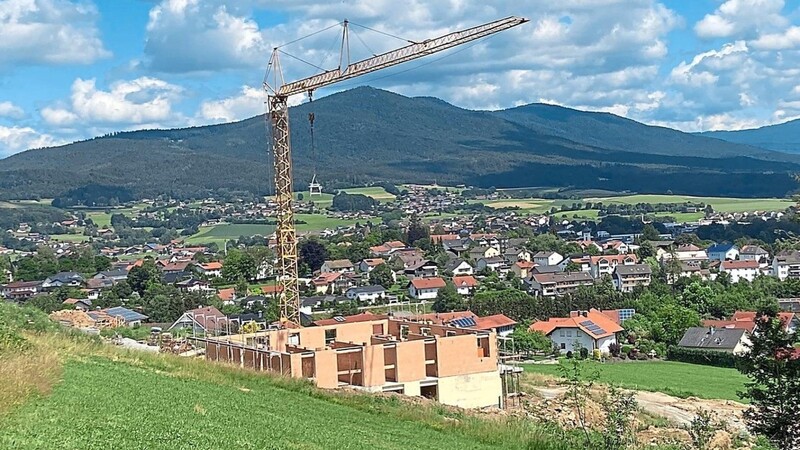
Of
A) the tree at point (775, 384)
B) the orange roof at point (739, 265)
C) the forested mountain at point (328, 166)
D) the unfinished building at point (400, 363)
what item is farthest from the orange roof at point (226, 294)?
the forested mountain at point (328, 166)

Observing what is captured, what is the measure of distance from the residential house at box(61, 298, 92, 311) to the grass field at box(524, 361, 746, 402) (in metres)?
25.8

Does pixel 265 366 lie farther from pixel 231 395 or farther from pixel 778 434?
pixel 778 434

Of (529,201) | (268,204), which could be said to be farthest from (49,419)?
(529,201)

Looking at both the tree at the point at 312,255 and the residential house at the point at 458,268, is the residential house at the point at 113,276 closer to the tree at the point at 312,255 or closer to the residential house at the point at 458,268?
the tree at the point at 312,255

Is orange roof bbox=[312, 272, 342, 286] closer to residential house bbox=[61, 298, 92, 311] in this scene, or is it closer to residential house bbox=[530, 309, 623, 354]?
residential house bbox=[61, 298, 92, 311]

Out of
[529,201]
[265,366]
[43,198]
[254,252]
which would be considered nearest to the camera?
[265,366]

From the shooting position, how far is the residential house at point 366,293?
178 feet

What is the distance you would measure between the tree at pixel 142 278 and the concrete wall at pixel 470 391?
1516 inches

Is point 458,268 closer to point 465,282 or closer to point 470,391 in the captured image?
point 465,282

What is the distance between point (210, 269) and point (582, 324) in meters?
33.4

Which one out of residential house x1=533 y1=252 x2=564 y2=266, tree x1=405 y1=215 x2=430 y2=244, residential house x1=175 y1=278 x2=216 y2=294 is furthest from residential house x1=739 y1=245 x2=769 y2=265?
residential house x1=175 y1=278 x2=216 y2=294

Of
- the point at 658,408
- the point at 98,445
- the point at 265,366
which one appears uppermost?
the point at 98,445

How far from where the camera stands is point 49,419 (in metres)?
8.31

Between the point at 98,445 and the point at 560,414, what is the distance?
1165 centimetres
